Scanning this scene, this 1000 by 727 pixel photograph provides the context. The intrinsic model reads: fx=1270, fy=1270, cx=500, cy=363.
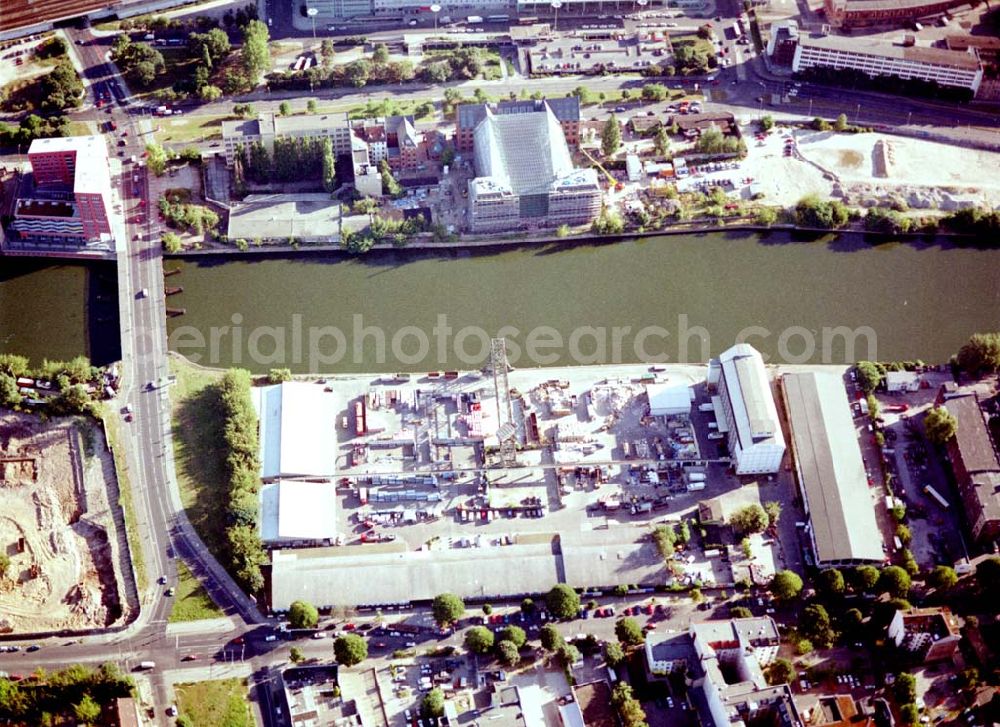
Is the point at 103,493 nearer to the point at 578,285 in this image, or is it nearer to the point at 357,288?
the point at 357,288

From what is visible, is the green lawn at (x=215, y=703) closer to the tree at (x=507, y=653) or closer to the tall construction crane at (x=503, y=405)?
the tree at (x=507, y=653)

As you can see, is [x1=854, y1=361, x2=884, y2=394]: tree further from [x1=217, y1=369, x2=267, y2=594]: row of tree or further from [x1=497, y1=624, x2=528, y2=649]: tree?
[x1=217, y1=369, x2=267, y2=594]: row of tree

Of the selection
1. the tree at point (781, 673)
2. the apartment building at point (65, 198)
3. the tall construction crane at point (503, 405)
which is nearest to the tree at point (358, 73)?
the apartment building at point (65, 198)

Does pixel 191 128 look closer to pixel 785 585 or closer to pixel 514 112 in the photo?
pixel 514 112

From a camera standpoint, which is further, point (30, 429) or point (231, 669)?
point (30, 429)

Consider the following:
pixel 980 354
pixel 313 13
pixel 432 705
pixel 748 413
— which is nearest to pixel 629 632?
pixel 432 705

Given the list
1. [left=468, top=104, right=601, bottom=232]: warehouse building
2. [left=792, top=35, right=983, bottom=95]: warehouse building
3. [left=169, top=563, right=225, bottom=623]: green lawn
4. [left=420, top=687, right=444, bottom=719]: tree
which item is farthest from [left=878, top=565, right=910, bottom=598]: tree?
[left=792, top=35, right=983, bottom=95]: warehouse building

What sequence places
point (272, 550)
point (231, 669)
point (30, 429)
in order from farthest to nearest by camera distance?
point (30, 429) → point (272, 550) → point (231, 669)

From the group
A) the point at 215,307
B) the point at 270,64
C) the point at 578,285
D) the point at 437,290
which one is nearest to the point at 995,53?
the point at 578,285
